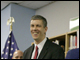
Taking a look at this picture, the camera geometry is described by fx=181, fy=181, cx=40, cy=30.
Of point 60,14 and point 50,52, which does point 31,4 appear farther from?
point 50,52

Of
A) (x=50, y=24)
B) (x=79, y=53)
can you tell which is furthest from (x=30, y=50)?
(x=50, y=24)

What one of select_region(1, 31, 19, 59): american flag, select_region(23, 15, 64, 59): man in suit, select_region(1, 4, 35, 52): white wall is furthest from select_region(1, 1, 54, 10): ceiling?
select_region(23, 15, 64, 59): man in suit

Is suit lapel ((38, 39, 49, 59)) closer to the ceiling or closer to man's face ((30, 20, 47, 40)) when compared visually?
man's face ((30, 20, 47, 40))

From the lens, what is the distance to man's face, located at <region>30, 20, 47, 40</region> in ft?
4.39

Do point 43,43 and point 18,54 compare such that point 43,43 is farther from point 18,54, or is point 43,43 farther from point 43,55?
point 18,54

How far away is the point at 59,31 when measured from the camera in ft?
15.1

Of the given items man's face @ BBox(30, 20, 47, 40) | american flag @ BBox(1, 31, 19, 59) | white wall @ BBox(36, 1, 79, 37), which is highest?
white wall @ BBox(36, 1, 79, 37)

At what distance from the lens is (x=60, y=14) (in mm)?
4734

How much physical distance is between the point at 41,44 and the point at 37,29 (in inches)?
5.1

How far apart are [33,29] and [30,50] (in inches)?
7.0

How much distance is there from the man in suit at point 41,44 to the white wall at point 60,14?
2.98 metres

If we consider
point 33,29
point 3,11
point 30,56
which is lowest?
point 30,56

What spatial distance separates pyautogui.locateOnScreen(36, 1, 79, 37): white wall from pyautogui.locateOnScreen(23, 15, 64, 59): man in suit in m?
2.98

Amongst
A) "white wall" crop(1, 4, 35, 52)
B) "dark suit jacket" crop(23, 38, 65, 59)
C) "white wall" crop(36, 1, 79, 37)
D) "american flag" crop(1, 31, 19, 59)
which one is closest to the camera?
"dark suit jacket" crop(23, 38, 65, 59)
